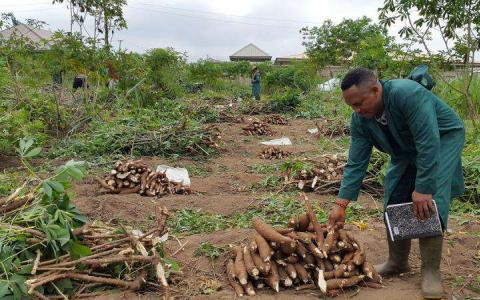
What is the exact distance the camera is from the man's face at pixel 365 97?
8.84ft

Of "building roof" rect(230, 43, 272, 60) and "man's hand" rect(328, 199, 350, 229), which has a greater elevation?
"building roof" rect(230, 43, 272, 60)

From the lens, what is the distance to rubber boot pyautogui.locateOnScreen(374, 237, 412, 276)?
320cm

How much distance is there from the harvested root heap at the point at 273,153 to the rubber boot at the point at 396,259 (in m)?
4.93

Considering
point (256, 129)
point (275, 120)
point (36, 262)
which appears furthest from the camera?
point (275, 120)

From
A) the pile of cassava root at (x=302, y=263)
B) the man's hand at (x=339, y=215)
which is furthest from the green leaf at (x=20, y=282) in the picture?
the man's hand at (x=339, y=215)

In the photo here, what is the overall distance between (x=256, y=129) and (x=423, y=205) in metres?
8.58

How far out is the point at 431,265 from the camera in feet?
9.46

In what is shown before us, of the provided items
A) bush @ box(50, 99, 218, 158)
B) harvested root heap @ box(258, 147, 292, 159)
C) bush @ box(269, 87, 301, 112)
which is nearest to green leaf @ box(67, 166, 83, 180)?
bush @ box(50, 99, 218, 158)

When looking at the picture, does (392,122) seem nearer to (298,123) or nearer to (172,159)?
(172,159)

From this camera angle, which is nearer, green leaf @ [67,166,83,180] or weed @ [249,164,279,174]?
green leaf @ [67,166,83,180]

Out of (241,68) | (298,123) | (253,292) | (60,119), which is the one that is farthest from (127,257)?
(241,68)

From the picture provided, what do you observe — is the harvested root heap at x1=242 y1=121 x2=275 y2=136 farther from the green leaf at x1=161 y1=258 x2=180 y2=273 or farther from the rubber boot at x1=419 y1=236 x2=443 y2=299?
the rubber boot at x1=419 y1=236 x2=443 y2=299

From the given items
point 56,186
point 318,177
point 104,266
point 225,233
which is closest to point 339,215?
point 225,233

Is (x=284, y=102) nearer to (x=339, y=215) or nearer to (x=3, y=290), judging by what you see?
(x=339, y=215)
